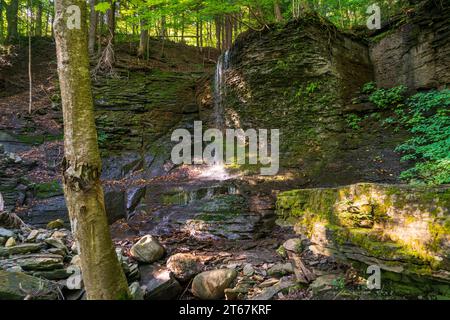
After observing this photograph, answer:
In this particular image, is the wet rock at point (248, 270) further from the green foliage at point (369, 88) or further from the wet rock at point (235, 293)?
the green foliage at point (369, 88)

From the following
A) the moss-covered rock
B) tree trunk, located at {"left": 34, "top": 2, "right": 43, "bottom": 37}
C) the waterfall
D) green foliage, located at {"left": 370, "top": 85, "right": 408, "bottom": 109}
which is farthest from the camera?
tree trunk, located at {"left": 34, "top": 2, "right": 43, "bottom": 37}

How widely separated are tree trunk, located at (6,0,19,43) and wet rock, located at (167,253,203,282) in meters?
16.8

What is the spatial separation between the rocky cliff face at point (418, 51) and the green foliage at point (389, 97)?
1.14 feet

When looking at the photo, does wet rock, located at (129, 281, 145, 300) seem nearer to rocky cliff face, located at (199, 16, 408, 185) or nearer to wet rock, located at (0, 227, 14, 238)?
wet rock, located at (0, 227, 14, 238)

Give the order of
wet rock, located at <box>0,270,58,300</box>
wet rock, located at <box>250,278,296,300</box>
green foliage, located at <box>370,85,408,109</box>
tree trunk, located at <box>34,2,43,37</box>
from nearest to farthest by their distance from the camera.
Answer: wet rock, located at <box>0,270,58,300</box>
wet rock, located at <box>250,278,296,300</box>
green foliage, located at <box>370,85,408,109</box>
tree trunk, located at <box>34,2,43,37</box>

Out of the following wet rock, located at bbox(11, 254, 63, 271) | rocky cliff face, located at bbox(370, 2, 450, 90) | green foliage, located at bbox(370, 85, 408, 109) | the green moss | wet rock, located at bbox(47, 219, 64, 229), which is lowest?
wet rock, located at bbox(47, 219, 64, 229)

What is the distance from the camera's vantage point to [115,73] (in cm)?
1318

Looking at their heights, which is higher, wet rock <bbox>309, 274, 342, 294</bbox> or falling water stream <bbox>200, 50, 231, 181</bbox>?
falling water stream <bbox>200, 50, 231, 181</bbox>

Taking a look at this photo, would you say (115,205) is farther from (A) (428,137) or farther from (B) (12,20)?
(B) (12,20)

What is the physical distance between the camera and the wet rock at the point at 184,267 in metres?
4.36

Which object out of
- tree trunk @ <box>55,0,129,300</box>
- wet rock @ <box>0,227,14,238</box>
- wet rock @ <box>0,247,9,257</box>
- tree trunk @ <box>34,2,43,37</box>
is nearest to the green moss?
wet rock @ <box>0,227,14,238</box>

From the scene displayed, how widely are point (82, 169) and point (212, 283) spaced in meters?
2.47

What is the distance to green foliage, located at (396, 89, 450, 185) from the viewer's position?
578 cm
